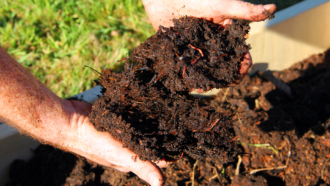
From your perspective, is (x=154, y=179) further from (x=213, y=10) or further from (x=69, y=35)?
(x=69, y=35)

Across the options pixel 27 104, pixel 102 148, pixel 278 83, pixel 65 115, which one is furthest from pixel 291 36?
pixel 27 104

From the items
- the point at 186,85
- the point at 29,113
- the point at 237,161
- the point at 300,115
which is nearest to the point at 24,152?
the point at 29,113

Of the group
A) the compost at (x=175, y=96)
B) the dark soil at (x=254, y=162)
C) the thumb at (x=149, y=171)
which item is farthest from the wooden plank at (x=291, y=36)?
the thumb at (x=149, y=171)

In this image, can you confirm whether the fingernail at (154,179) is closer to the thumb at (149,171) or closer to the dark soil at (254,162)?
the thumb at (149,171)

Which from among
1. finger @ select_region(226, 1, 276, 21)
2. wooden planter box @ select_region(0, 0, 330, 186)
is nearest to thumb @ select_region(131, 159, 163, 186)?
finger @ select_region(226, 1, 276, 21)

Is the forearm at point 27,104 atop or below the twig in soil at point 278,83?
below

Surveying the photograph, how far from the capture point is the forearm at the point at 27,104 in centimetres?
166

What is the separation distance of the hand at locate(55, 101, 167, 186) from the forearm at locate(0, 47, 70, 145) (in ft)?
0.32

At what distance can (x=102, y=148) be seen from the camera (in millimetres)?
1840

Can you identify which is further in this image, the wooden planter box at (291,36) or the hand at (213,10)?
the wooden planter box at (291,36)

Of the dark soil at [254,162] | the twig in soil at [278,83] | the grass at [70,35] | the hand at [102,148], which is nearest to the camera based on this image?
the hand at [102,148]

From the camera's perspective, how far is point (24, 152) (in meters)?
2.51

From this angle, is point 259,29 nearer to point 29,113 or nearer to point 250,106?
point 250,106

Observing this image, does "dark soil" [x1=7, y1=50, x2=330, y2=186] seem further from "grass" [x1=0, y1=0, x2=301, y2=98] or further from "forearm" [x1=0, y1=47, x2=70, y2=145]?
"grass" [x1=0, y1=0, x2=301, y2=98]
